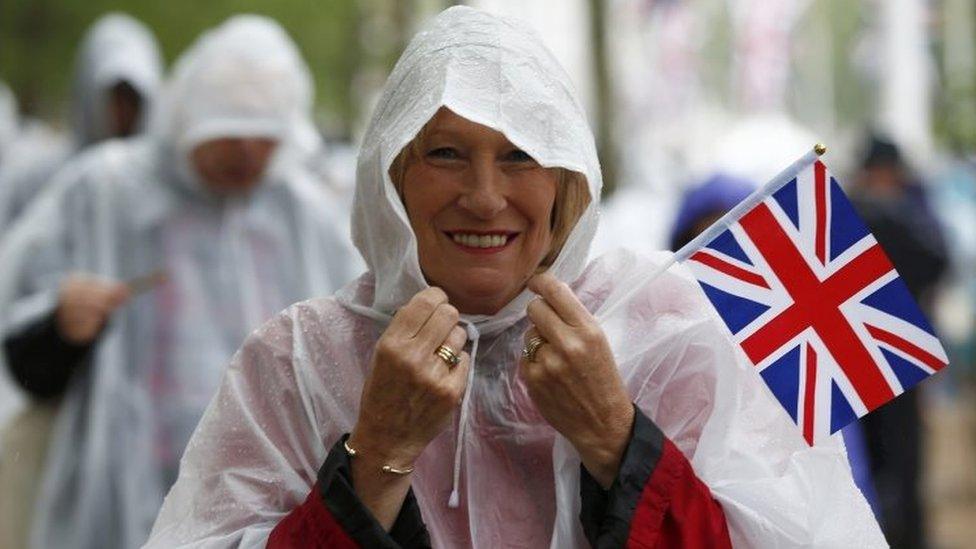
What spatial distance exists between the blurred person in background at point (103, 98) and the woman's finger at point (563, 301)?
5992mm

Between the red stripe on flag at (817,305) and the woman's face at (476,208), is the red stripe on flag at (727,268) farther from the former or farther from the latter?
the woman's face at (476,208)

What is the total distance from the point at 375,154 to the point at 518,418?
47 centimetres

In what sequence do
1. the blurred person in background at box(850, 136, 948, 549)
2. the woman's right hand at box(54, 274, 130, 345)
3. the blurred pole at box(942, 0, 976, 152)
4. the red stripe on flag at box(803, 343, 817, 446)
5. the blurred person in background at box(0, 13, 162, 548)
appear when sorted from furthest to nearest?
the blurred pole at box(942, 0, 976, 152)
the blurred person in background at box(850, 136, 948, 549)
the blurred person in background at box(0, 13, 162, 548)
the woman's right hand at box(54, 274, 130, 345)
the red stripe on flag at box(803, 343, 817, 446)

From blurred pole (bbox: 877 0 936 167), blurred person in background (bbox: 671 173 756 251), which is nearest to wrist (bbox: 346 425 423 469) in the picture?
blurred person in background (bbox: 671 173 756 251)

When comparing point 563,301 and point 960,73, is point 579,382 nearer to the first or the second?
point 563,301

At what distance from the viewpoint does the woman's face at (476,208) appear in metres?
3.24

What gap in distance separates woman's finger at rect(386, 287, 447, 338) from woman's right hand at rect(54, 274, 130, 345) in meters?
2.69

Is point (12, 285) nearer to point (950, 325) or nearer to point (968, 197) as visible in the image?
point (950, 325)

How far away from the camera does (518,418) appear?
131 inches

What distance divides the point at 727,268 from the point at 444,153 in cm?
49

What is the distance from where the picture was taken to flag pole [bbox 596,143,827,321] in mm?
3348

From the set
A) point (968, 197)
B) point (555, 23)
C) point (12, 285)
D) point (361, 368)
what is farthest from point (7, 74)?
point (361, 368)

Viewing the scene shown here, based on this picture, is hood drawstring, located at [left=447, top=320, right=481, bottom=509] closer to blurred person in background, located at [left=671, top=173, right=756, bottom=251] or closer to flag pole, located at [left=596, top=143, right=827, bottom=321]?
flag pole, located at [left=596, top=143, right=827, bottom=321]

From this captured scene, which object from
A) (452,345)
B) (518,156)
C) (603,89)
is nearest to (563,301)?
(452,345)
